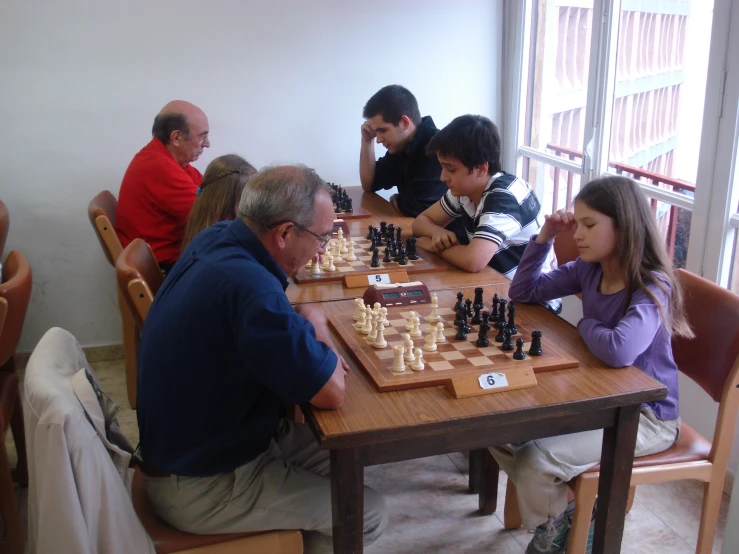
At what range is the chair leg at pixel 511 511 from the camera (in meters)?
2.35

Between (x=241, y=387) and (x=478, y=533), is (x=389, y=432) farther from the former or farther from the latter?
(x=478, y=533)

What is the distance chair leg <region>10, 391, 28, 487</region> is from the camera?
2547 mm

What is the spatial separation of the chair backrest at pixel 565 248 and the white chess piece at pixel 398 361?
1211mm

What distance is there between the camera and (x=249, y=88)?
12.4 ft

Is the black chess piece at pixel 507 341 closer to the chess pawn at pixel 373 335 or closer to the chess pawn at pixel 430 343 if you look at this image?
the chess pawn at pixel 430 343

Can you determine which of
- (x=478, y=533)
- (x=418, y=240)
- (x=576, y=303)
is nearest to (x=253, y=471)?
(x=478, y=533)

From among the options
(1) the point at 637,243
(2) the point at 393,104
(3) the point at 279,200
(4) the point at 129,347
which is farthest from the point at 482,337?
(4) the point at 129,347

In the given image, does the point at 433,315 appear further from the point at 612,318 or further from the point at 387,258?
the point at 387,258

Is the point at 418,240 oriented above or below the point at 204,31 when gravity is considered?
below

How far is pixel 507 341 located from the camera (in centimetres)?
177

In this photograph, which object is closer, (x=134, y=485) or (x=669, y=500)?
(x=134, y=485)

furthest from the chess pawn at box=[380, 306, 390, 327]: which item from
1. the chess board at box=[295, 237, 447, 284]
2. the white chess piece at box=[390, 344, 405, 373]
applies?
the chess board at box=[295, 237, 447, 284]

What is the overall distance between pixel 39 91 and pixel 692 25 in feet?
9.68

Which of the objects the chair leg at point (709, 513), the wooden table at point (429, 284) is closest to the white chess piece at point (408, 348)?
the wooden table at point (429, 284)
